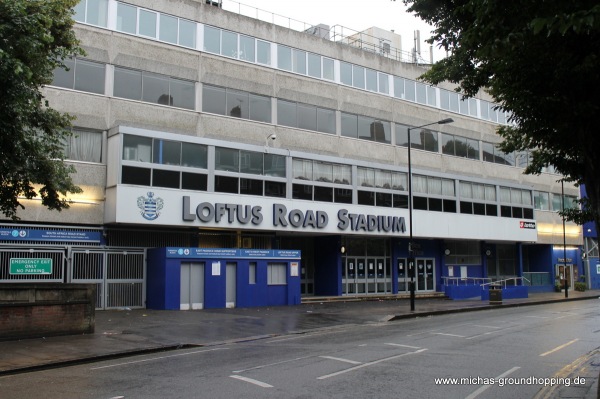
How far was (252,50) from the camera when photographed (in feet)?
106

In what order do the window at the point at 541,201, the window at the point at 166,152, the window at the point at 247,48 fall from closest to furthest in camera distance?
the window at the point at 166,152, the window at the point at 247,48, the window at the point at 541,201

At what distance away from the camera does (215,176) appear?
2859cm

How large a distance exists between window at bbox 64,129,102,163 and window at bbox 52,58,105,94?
6.82 feet

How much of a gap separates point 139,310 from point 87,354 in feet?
38.6

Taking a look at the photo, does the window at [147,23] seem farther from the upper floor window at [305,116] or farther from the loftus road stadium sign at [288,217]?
the loftus road stadium sign at [288,217]

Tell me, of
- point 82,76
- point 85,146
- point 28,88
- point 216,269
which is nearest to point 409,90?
point 216,269

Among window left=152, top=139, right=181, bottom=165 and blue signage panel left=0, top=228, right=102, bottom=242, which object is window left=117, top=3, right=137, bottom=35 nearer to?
window left=152, top=139, right=181, bottom=165

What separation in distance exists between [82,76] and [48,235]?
750 centimetres

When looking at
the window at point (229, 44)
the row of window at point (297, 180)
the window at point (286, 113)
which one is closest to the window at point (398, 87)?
the row of window at point (297, 180)

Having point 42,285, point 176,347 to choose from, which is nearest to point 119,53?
point 42,285

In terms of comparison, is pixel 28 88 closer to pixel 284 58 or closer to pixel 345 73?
pixel 284 58

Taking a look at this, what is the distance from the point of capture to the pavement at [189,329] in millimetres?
13375

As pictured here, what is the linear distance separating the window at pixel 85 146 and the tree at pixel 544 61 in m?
19.2

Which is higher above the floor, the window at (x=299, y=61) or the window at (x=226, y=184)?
the window at (x=299, y=61)
